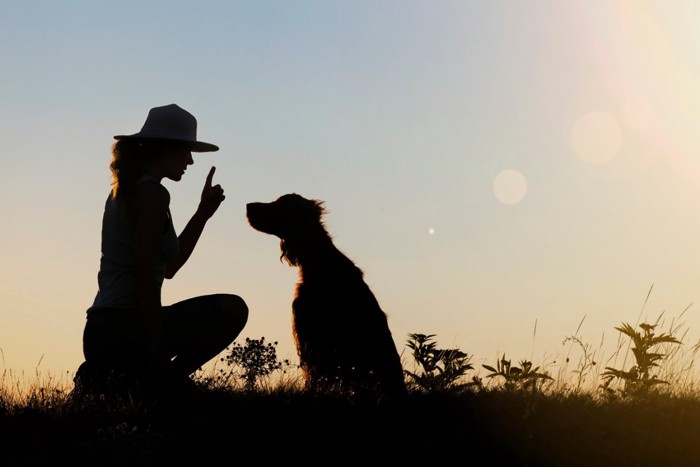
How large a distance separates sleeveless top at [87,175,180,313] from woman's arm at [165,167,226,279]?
0.71 metres

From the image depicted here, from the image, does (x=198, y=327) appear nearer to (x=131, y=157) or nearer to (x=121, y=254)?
(x=121, y=254)

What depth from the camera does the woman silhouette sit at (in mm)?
5230

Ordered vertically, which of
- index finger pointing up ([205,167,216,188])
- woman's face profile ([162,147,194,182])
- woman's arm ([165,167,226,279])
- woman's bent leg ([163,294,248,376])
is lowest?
woman's bent leg ([163,294,248,376])

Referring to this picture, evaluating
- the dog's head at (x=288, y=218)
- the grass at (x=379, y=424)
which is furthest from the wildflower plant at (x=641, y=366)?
the dog's head at (x=288, y=218)

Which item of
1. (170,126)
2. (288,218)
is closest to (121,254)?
(170,126)

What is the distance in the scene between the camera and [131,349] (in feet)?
18.2

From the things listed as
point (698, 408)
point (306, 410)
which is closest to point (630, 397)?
point (698, 408)

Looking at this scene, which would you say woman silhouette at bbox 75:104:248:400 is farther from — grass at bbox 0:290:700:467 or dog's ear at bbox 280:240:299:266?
dog's ear at bbox 280:240:299:266

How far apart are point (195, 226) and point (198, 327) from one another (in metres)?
0.81

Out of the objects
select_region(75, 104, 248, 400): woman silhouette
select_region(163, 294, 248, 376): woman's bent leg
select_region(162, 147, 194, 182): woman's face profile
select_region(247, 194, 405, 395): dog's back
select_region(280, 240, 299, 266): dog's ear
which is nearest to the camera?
select_region(75, 104, 248, 400): woman silhouette

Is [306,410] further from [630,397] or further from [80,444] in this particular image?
[630,397]

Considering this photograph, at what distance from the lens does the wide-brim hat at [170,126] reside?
5.55 metres

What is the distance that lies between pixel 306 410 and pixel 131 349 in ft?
3.90

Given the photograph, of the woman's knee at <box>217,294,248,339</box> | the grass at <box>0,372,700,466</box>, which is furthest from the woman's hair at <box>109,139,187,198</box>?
the grass at <box>0,372,700,466</box>
